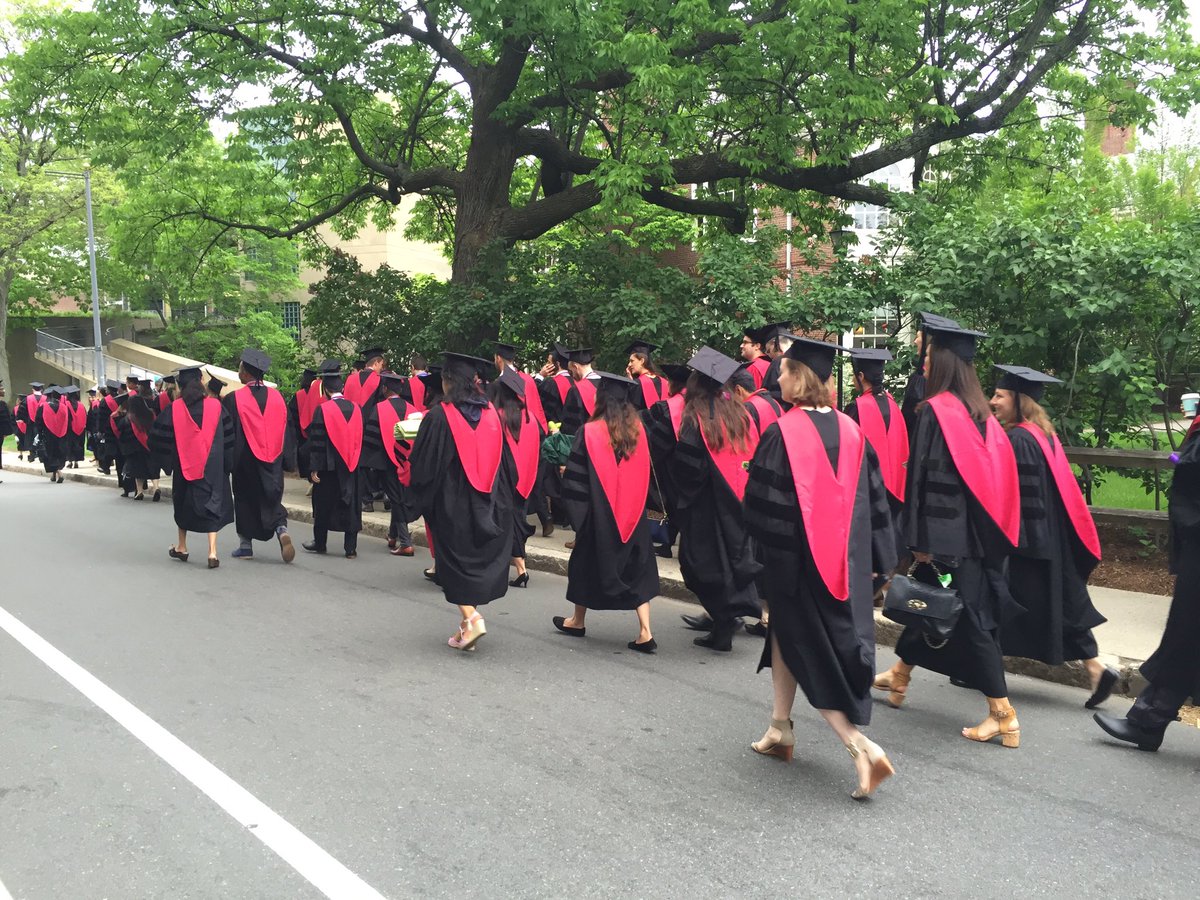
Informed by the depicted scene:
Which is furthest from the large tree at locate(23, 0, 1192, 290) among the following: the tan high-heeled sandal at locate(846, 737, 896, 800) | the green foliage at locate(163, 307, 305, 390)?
the green foliage at locate(163, 307, 305, 390)

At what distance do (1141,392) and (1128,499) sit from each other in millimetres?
1682

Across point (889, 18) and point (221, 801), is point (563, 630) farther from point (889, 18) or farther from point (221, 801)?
point (889, 18)

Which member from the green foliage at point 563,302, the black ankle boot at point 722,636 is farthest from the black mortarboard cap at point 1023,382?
the green foliage at point 563,302

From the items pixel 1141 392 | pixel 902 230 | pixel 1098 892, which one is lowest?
pixel 1098 892

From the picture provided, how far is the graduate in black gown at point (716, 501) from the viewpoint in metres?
6.09

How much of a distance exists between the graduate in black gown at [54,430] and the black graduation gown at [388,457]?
12624mm

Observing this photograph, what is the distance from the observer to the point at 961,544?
14.7 feet

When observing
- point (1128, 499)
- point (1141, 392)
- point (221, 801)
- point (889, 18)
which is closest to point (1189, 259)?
point (1141, 392)

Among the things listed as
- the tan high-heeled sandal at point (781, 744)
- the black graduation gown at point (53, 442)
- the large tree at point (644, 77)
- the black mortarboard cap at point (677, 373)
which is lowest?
the black graduation gown at point (53, 442)

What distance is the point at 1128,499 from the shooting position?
9.16m

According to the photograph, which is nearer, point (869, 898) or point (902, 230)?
point (869, 898)

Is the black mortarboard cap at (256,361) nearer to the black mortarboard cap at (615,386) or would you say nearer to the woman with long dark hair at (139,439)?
the black mortarboard cap at (615,386)

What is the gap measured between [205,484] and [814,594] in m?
7.04

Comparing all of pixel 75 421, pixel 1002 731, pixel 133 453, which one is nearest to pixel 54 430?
pixel 75 421
